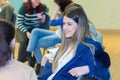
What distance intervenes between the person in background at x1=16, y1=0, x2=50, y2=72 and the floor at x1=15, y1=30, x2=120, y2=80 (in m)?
1.15

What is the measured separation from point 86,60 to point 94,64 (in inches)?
2.4

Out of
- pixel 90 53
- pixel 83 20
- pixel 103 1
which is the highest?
pixel 83 20

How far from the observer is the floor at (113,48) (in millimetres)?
4059

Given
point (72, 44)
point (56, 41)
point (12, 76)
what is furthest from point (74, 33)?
point (56, 41)

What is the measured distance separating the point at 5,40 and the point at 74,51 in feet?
2.46

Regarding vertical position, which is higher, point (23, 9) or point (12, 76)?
point (12, 76)

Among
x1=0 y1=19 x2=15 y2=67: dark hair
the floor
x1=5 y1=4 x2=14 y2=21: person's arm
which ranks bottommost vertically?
the floor

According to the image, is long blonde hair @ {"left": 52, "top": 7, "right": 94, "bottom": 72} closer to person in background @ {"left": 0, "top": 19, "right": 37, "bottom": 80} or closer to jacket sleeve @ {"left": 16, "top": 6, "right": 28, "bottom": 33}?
person in background @ {"left": 0, "top": 19, "right": 37, "bottom": 80}

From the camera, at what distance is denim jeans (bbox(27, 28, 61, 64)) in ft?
11.2

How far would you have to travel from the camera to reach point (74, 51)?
6.61 feet

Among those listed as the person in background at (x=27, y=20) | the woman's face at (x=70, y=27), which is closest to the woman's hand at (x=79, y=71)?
the woman's face at (x=70, y=27)

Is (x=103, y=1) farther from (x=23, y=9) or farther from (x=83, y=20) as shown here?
(x=83, y=20)

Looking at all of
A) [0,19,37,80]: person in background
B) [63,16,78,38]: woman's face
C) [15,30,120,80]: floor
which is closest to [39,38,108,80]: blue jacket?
[63,16,78,38]: woman's face

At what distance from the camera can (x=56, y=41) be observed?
3383mm
